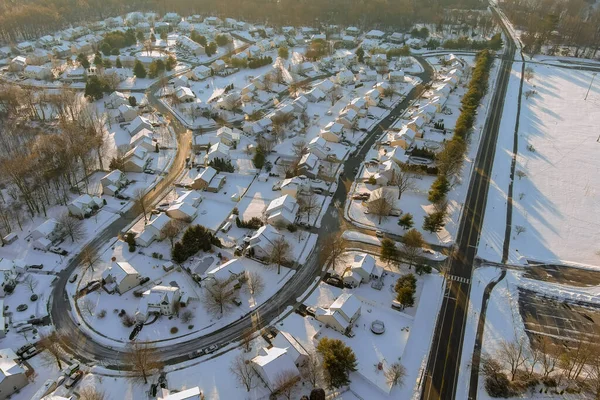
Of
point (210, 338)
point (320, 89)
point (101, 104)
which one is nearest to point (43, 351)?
point (210, 338)

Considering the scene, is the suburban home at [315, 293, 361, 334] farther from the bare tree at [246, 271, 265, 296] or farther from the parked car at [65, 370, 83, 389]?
the parked car at [65, 370, 83, 389]

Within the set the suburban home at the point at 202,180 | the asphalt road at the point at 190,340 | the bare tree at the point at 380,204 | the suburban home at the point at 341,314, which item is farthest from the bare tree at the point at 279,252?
the suburban home at the point at 202,180

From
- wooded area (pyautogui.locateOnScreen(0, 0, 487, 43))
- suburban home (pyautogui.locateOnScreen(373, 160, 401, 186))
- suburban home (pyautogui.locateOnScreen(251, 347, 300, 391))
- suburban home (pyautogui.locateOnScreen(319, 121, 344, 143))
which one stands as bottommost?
suburban home (pyautogui.locateOnScreen(251, 347, 300, 391))

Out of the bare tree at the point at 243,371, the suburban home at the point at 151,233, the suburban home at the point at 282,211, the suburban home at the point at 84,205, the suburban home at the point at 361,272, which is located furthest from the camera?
the suburban home at the point at 84,205

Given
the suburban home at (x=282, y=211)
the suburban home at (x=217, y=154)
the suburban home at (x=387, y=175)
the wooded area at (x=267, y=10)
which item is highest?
the wooded area at (x=267, y=10)

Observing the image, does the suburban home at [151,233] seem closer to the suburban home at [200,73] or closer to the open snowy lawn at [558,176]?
the open snowy lawn at [558,176]

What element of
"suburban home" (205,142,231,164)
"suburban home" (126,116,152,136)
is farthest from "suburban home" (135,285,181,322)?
"suburban home" (126,116,152,136)

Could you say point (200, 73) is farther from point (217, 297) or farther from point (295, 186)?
point (217, 297)
